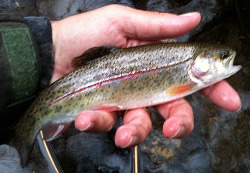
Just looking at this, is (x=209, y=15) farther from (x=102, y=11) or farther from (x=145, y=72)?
(x=145, y=72)

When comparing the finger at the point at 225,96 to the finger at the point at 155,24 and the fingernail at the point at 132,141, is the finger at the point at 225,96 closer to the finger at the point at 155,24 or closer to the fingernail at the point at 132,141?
the finger at the point at 155,24

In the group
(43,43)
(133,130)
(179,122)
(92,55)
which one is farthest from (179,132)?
(43,43)

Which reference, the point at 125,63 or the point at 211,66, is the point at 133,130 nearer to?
the point at 125,63

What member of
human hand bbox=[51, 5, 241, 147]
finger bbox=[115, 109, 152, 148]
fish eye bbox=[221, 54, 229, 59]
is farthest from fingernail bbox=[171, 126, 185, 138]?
fish eye bbox=[221, 54, 229, 59]

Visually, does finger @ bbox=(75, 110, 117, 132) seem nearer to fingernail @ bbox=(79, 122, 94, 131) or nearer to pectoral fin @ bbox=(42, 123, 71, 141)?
fingernail @ bbox=(79, 122, 94, 131)

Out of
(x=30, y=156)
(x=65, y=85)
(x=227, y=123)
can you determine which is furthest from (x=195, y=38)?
(x=30, y=156)
